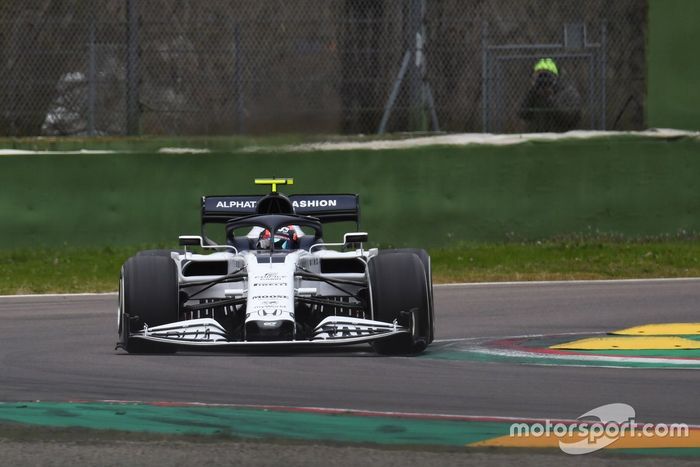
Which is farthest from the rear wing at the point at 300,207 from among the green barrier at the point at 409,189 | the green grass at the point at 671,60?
the green grass at the point at 671,60

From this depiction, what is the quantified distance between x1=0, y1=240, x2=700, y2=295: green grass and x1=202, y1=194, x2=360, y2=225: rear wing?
364cm

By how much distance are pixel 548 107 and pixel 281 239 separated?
7353 millimetres

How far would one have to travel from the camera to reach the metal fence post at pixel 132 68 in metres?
17.0

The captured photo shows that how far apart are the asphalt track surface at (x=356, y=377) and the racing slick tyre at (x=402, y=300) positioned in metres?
0.20

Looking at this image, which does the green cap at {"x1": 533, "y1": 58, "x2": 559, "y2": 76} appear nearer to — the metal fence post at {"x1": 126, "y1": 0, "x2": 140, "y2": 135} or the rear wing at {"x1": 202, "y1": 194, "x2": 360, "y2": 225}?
the metal fence post at {"x1": 126, "y1": 0, "x2": 140, "y2": 135}

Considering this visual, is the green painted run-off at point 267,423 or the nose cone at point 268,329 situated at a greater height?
the nose cone at point 268,329

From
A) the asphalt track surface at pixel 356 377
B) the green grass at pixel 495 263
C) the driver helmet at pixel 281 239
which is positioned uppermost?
the driver helmet at pixel 281 239

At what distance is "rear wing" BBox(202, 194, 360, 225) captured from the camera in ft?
36.4

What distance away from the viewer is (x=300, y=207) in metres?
11.3

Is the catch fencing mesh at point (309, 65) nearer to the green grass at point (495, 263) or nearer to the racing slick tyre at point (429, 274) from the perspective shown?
the green grass at point (495, 263)

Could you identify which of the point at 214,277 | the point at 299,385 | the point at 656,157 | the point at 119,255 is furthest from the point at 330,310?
the point at 656,157

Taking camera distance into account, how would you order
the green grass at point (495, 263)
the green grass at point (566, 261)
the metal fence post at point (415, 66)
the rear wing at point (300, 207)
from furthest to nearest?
the metal fence post at point (415, 66), the green grass at point (566, 261), the green grass at point (495, 263), the rear wing at point (300, 207)

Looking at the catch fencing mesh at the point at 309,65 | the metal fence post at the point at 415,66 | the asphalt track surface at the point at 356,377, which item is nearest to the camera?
the asphalt track surface at the point at 356,377

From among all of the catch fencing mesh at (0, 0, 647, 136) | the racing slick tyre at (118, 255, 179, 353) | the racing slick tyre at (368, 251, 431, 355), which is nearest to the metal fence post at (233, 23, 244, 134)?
the catch fencing mesh at (0, 0, 647, 136)
